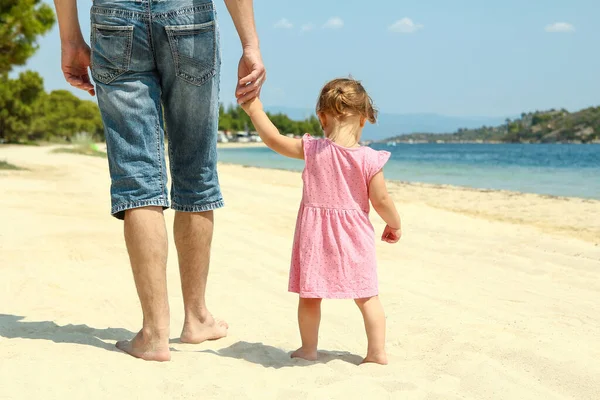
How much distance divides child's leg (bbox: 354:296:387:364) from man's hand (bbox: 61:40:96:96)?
4.97 ft

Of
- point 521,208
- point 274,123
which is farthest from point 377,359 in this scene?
point 274,123

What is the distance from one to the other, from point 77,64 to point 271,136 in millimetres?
942

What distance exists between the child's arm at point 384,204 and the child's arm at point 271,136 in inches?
13.4

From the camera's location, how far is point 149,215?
2.74 metres

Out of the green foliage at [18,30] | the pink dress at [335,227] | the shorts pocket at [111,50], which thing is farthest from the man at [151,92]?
the green foliage at [18,30]

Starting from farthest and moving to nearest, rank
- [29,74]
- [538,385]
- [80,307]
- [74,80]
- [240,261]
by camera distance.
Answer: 1. [29,74]
2. [240,261]
3. [80,307]
4. [74,80]
5. [538,385]

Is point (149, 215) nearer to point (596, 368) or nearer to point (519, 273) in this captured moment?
point (596, 368)

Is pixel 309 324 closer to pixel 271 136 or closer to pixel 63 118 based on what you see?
pixel 271 136

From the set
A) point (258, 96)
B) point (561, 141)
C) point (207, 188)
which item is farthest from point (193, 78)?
point (561, 141)

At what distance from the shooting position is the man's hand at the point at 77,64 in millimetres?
2900

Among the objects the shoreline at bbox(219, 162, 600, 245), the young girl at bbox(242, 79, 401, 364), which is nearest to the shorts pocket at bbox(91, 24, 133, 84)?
the young girl at bbox(242, 79, 401, 364)

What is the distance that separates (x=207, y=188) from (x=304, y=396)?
3.60 feet

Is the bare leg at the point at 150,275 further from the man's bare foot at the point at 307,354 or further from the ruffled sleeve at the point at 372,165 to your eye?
the ruffled sleeve at the point at 372,165

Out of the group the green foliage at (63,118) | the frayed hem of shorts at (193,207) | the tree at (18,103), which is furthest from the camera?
the green foliage at (63,118)
